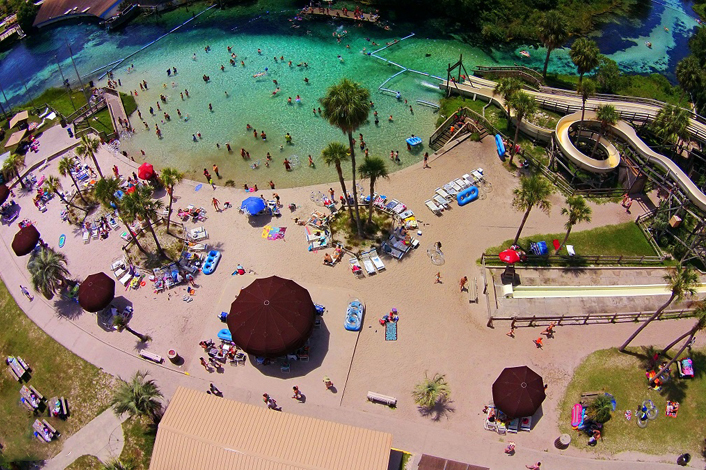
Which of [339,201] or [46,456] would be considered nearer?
[46,456]

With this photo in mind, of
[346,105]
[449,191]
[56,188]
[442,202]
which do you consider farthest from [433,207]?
[56,188]

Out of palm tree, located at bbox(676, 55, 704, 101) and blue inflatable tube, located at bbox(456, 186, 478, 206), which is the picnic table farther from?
palm tree, located at bbox(676, 55, 704, 101)

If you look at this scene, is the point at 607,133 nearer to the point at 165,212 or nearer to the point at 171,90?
the point at 165,212

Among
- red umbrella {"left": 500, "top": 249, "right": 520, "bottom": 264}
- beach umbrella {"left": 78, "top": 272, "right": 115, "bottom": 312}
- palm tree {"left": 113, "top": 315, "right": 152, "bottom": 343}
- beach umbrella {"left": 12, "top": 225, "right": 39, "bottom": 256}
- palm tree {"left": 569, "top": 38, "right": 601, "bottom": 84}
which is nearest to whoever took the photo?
palm tree {"left": 113, "top": 315, "right": 152, "bottom": 343}

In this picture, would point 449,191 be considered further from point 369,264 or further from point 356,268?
point 356,268

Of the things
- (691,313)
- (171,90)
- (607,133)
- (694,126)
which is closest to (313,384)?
(691,313)

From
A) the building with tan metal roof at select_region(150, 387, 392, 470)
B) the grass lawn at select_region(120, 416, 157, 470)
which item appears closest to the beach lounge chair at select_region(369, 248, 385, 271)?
the building with tan metal roof at select_region(150, 387, 392, 470)
